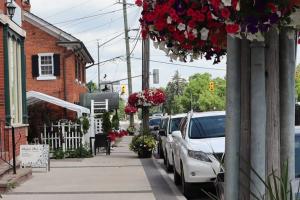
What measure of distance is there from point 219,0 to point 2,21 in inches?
500

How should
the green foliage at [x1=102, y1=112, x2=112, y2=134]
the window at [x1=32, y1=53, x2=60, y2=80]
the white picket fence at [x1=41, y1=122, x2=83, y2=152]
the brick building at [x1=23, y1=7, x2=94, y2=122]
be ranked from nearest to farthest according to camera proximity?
1. the white picket fence at [x1=41, y1=122, x2=83, y2=152]
2. the green foliage at [x1=102, y1=112, x2=112, y2=134]
3. the window at [x1=32, y1=53, x2=60, y2=80]
4. the brick building at [x1=23, y1=7, x2=94, y2=122]

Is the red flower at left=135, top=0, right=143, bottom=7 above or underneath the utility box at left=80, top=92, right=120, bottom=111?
above

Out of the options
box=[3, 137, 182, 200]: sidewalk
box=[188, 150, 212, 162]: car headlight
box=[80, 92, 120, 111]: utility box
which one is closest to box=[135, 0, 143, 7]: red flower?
box=[3, 137, 182, 200]: sidewalk

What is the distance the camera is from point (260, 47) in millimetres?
3670

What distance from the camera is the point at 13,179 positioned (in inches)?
491

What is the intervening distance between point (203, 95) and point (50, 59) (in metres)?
73.3

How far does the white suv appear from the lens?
11.0 m

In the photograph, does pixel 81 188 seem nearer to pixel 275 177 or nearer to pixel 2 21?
pixel 2 21

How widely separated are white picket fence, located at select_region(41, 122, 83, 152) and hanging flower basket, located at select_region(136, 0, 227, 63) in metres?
19.1

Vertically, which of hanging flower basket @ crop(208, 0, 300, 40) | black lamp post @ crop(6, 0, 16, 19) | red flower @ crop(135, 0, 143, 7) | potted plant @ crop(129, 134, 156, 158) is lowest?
potted plant @ crop(129, 134, 156, 158)

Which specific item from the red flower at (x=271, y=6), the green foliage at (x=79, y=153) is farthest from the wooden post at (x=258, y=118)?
the green foliage at (x=79, y=153)

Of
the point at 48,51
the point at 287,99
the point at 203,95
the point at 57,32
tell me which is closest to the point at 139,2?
the point at 287,99

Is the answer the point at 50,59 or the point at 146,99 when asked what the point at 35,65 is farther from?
the point at 146,99

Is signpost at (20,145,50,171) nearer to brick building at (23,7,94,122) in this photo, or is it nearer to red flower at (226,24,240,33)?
red flower at (226,24,240,33)
